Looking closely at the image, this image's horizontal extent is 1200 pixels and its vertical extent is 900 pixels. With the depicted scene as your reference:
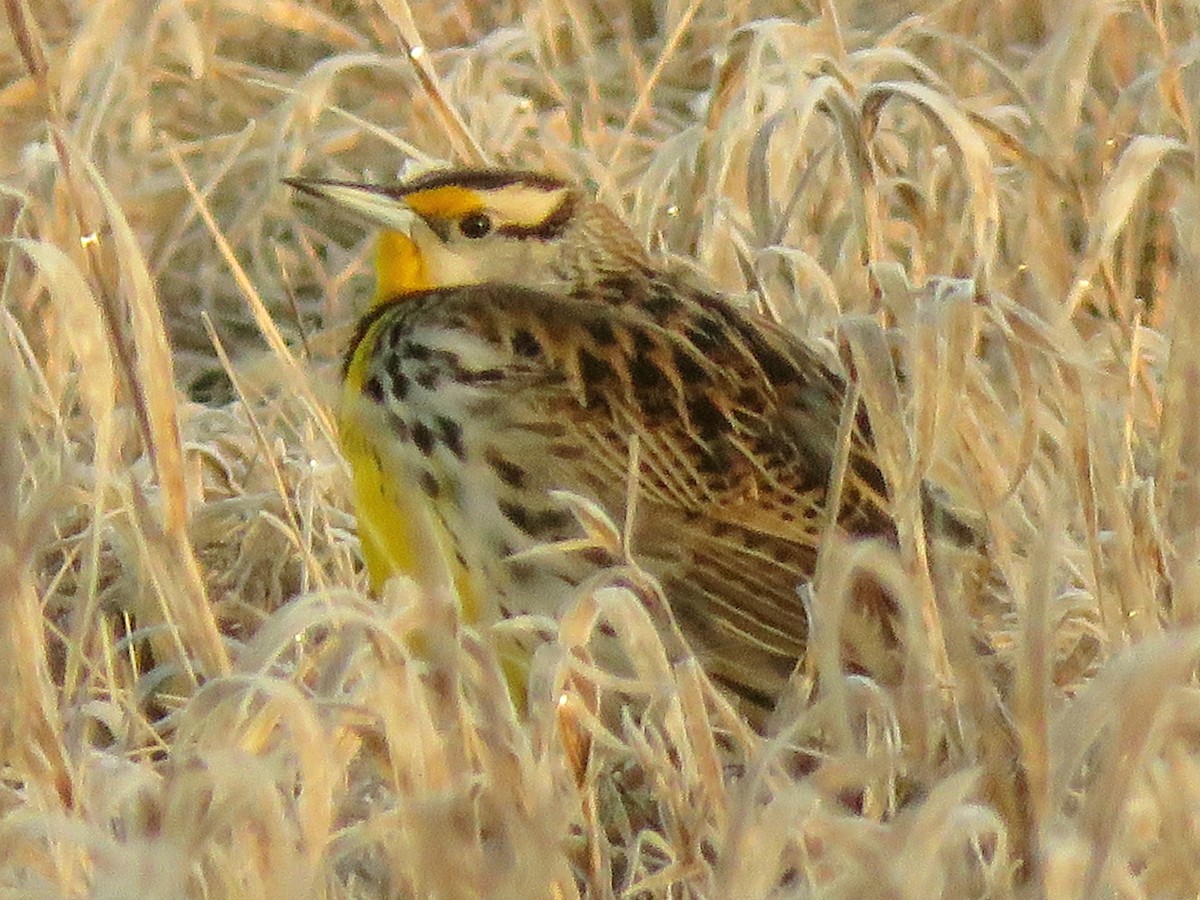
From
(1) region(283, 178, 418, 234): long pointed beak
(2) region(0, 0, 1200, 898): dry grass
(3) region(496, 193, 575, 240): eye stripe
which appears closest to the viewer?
(2) region(0, 0, 1200, 898): dry grass

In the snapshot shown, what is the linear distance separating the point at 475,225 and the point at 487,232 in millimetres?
19

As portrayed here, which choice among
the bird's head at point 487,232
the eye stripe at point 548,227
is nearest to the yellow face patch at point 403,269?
the bird's head at point 487,232

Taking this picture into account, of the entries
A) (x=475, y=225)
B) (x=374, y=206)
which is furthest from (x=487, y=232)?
(x=374, y=206)

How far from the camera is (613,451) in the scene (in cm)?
328

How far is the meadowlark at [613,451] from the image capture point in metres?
3.24

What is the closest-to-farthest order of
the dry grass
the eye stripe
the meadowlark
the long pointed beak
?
1. the dry grass
2. the meadowlark
3. the long pointed beak
4. the eye stripe

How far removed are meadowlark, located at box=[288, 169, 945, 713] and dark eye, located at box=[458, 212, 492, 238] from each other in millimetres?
171

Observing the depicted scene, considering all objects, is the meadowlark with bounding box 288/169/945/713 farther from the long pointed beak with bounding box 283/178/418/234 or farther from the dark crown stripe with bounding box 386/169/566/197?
the dark crown stripe with bounding box 386/169/566/197

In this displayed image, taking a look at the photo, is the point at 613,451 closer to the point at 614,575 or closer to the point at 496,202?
the point at 496,202

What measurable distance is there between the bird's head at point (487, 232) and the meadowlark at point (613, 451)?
5.1 inches

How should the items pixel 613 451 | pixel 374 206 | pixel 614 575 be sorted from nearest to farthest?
1. pixel 614 575
2. pixel 613 451
3. pixel 374 206

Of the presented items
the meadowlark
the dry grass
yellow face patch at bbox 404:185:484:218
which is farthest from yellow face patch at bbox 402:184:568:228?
the dry grass

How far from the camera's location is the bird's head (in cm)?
364

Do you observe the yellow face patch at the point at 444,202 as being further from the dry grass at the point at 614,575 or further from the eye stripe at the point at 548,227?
the dry grass at the point at 614,575
